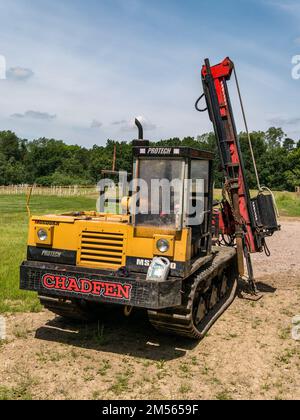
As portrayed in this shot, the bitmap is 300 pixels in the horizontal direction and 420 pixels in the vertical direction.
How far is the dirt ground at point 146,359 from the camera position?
498cm

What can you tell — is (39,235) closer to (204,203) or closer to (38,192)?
(204,203)

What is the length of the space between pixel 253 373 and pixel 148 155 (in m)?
3.10

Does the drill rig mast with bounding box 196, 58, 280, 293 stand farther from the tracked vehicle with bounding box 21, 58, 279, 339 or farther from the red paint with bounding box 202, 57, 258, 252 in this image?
the tracked vehicle with bounding box 21, 58, 279, 339

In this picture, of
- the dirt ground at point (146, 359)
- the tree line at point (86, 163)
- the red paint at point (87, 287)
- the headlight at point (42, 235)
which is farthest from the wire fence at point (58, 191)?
the red paint at point (87, 287)

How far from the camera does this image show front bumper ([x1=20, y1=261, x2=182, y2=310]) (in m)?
5.36

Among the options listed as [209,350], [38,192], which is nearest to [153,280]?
[209,350]

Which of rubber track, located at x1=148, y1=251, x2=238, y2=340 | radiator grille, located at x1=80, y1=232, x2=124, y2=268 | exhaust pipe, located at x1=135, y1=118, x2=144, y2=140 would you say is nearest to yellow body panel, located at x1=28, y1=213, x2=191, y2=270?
radiator grille, located at x1=80, y1=232, x2=124, y2=268

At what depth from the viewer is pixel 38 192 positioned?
2045 inches

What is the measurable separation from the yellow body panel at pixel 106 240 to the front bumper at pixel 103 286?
0.70 ft

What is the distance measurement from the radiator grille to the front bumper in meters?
0.16

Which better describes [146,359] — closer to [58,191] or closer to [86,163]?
[58,191]

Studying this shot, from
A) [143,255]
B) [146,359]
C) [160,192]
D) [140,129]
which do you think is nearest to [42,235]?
[143,255]

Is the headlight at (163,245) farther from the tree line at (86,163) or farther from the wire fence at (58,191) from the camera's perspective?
the tree line at (86,163)

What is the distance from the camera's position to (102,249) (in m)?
5.98
